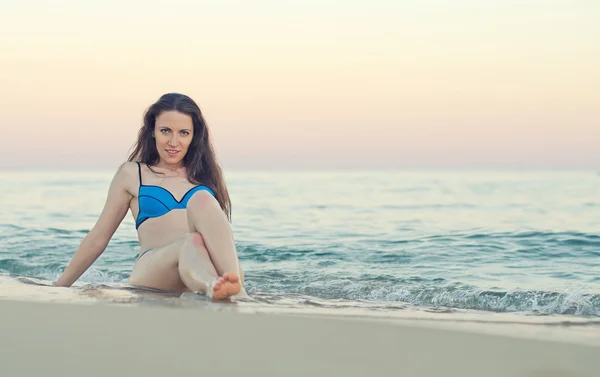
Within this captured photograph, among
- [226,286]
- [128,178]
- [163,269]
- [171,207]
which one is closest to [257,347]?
[226,286]

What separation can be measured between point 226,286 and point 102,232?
1.25 meters

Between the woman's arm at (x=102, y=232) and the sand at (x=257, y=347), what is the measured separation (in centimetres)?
190

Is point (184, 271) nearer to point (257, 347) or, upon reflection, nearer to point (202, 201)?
point (202, 201)

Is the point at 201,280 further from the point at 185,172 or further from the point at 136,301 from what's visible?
the point at 185,172

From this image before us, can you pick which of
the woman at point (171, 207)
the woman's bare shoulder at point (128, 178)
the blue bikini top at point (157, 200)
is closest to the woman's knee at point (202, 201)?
the woman at point (171, 207)

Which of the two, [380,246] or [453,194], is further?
[453,194]

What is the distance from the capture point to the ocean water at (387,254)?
525 centimetres

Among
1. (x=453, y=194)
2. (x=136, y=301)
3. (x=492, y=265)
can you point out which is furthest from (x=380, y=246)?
Result: (x=453, y=194)

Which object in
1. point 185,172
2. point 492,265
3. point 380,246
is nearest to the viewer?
point 185,172

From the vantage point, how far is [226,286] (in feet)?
12.5

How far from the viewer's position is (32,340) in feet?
7.94

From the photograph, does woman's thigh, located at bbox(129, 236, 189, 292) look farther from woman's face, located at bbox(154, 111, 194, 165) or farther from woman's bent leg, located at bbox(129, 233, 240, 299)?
woman's face, located at bbox(154, 111, 194, 165)

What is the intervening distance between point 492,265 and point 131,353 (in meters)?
5.43

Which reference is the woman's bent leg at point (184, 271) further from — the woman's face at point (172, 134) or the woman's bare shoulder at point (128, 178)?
the woman's face at point (172, 134)
